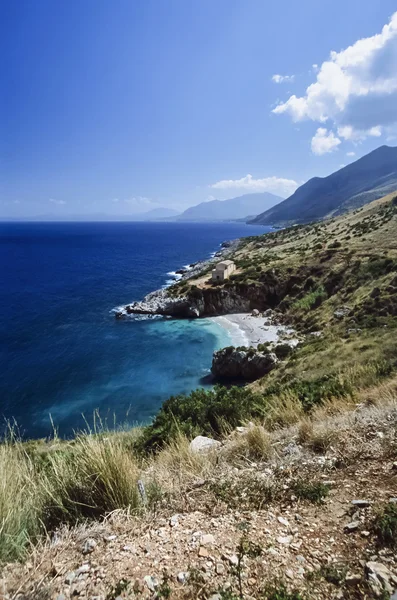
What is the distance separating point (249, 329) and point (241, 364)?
10.5 meters

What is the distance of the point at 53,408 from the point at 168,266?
6931cm

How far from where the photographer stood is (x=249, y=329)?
38.8m

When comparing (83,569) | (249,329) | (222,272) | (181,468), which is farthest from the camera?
(222,272)

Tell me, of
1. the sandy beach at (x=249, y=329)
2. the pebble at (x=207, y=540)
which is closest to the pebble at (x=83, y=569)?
the pebble at (x=207, y=540)

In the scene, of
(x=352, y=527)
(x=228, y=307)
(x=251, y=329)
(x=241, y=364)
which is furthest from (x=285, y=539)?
(x=228, y=307)

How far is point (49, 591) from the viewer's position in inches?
86.1

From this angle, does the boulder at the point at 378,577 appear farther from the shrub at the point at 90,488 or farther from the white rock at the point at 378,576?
the shrub at the point at 90,488

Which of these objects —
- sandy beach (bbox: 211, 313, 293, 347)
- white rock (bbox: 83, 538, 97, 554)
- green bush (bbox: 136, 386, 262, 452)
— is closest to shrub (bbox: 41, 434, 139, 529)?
white rock (bbox: 83, 538, 97, 554)

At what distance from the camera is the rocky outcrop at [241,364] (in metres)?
28.2

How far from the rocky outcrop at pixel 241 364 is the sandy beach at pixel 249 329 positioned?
4.05 metres

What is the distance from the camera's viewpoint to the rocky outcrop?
92.7 ft

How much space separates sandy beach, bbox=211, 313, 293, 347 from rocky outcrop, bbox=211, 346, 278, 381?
4.05 m

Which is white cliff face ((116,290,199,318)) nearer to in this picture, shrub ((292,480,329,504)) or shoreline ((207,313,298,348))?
shoreline ((207,313,298,348))

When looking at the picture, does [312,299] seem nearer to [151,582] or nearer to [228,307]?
[228,307]
